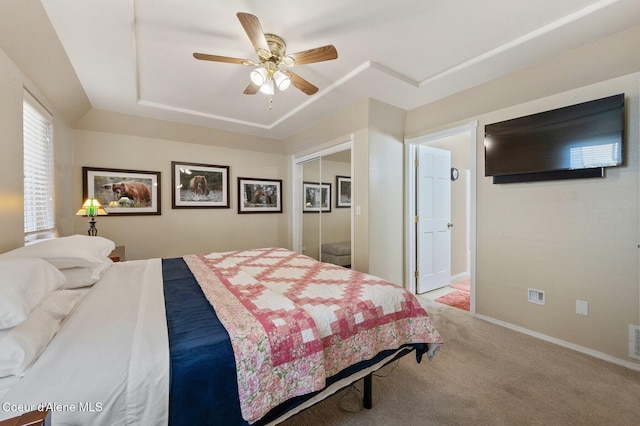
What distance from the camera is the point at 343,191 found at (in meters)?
3.96

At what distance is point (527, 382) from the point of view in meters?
1.84

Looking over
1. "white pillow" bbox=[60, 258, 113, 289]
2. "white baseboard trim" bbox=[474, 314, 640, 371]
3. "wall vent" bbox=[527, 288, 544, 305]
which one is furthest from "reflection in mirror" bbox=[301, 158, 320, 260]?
"white pillow" bbox=[60, 258, 113, 289]

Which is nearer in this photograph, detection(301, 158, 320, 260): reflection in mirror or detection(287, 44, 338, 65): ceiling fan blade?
detection(287, 44, 338, 65): ceiling fan blade

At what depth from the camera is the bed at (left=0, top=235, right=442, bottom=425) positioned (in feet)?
2.69

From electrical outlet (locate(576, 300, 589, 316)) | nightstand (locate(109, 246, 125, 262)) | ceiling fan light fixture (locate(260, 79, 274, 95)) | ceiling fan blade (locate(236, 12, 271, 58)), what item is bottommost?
electrical outlet (locate(576, 300, 589, 316))

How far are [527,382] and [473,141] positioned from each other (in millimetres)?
2306

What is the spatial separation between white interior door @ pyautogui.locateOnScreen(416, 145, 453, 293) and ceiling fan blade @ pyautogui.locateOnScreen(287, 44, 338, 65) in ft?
7.26

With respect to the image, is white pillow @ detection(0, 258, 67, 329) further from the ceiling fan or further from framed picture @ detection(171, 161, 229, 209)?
framed picture @ detection(171, 161, 229, 209)

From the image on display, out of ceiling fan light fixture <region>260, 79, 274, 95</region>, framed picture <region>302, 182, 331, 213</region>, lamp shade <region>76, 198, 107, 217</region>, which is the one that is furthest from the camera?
framed picture <region>302, 182, 331, 213</region>

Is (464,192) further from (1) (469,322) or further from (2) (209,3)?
(2) (209,3)

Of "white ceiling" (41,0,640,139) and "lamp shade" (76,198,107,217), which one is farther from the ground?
"white ceiling" (41,0,640,139)

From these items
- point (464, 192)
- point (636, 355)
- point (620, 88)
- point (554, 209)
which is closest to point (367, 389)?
point (636, 355)

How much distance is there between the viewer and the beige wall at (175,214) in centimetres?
345

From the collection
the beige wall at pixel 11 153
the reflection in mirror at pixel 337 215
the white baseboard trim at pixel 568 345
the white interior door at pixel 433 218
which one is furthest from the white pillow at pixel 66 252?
the white baseboard trim at pixel 568 345
